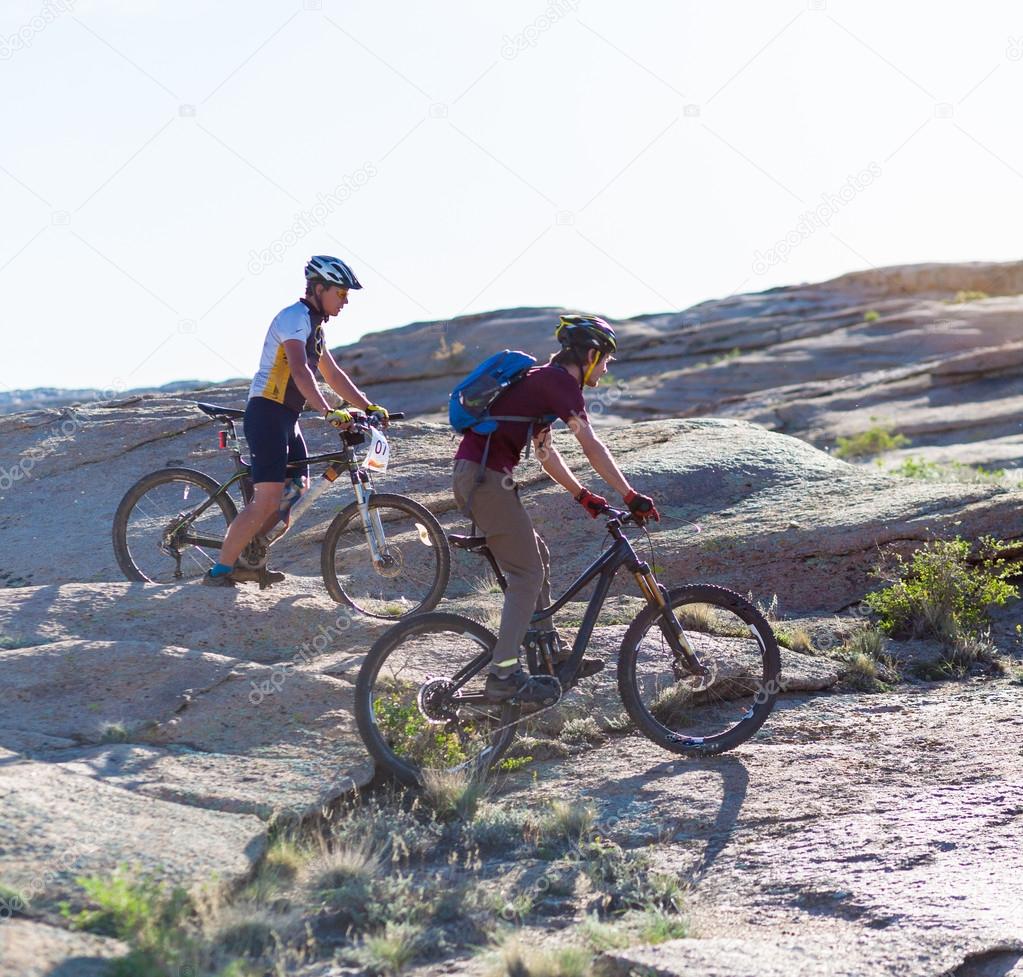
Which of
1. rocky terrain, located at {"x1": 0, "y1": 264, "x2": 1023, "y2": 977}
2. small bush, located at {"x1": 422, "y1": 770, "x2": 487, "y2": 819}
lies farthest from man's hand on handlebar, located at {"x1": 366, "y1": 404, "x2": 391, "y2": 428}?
small bush, located at {"x1": 422, "y1": 770, "x2": 487, "y2": 819}

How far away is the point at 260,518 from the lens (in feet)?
25.7

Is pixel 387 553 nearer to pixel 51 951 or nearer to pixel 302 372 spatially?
pixel 302 372

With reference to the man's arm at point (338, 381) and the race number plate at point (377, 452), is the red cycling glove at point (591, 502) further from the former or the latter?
the man's arm at point (338, 381)

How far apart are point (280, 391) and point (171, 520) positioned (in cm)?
184

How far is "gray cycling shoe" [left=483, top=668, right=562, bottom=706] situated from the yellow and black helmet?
5.80 ft

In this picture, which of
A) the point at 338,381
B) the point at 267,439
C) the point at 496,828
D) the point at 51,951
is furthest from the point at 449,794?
the point at 338,381

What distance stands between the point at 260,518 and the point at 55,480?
5.07 m

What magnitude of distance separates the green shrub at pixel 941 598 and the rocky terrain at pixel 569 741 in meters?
0.21

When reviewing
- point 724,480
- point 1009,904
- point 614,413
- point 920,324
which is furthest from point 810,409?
point 1009,904

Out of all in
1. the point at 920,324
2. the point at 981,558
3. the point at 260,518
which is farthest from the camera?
the point at 920,324

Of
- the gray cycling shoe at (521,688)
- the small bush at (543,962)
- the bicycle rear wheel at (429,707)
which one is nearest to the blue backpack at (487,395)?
the bicycle rear wheel at (429,707)

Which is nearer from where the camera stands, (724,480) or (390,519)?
(390,519)

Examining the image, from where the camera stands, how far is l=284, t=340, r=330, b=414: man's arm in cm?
760

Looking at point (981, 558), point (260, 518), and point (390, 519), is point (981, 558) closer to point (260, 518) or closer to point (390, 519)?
point (390, 519)
